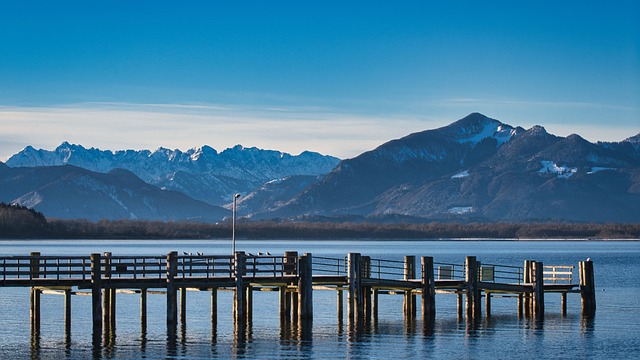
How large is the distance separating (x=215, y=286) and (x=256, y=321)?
7.91 metres

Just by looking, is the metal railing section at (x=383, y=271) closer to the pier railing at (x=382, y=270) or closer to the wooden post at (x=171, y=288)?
the pier railing at (x=382, y=270)

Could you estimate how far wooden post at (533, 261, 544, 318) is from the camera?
207ft

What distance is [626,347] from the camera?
5284cm

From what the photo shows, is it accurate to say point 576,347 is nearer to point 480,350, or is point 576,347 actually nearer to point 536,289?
point 480,350

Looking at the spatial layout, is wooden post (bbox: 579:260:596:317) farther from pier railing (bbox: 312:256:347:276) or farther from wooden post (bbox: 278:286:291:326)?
wooden post (bbox: 278:286:291:326)

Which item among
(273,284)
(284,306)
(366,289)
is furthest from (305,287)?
(366,289)

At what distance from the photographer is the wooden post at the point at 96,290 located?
53.5 meters

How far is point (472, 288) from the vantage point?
62281 millimetres

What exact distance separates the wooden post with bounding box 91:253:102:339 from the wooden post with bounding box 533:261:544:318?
74.7 feet

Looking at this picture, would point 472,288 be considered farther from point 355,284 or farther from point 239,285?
point 239,285

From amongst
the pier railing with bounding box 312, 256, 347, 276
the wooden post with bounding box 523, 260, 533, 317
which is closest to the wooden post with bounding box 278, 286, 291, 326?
the pier railing with bounding box 312, 256, 347, 276

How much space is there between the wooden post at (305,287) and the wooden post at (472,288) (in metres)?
8.84

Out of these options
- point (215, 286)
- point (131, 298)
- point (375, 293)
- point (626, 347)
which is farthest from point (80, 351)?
point (131, 298)

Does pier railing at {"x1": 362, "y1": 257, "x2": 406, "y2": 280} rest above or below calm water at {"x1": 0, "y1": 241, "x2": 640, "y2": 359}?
above
